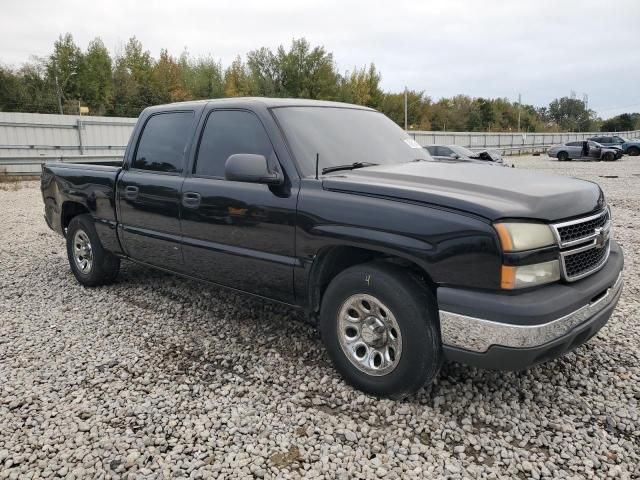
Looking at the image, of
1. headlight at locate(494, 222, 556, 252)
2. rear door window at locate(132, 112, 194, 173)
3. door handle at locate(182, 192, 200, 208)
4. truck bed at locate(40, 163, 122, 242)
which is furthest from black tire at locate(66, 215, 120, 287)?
headlight at locate(494, 222, 556, 252)

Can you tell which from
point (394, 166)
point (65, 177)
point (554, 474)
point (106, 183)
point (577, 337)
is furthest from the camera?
point (65, 177)

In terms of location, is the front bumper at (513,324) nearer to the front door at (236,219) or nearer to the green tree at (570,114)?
the front door at (236,219)

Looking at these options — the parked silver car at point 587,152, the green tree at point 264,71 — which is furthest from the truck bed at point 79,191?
the green tree at point 264,71

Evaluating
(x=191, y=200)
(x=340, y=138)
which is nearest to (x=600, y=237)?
(x=340, y=138)

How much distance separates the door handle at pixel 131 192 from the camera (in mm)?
4383

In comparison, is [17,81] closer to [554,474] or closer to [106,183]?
[106,183]

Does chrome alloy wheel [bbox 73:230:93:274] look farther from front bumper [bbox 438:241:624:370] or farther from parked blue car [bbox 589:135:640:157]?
parked blue car [bbox 589:135:640:157]

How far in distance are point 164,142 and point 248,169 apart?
159cm

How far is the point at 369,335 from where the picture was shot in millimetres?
2924

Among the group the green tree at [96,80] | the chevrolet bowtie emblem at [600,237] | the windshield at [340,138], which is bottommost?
the chevrolet bowtie emblem at [600,237]

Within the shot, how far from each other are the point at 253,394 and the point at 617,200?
1177cm

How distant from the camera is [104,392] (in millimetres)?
3129

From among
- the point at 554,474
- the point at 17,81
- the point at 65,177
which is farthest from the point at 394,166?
the point at 17,81

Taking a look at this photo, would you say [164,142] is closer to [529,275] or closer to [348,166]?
[348,166]
